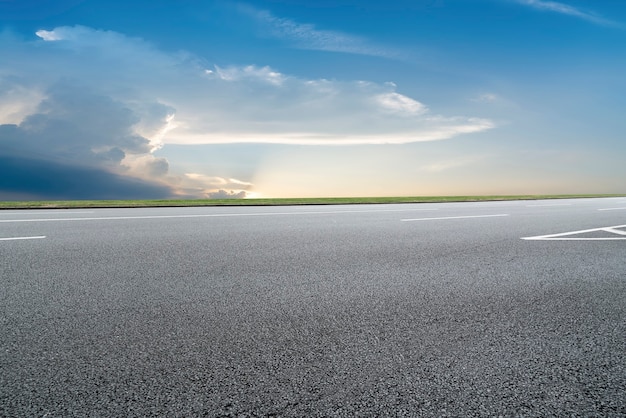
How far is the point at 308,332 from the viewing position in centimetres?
283

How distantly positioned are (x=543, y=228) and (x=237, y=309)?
26.2ft

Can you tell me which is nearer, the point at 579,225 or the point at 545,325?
the point at 545,325

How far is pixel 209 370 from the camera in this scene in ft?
7.40

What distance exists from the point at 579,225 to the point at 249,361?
32.9 ft

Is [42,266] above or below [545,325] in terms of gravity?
above

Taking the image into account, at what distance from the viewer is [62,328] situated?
2.87m

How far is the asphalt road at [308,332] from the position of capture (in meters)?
1.99

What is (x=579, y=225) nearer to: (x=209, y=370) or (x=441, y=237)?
(x=441, y=237)

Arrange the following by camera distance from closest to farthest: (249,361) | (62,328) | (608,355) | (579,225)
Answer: (249,361) < (608,355) < (62,328) < (579,225)

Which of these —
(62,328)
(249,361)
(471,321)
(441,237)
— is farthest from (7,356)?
(441,237)

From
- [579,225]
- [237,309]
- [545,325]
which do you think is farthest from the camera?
[579,225]

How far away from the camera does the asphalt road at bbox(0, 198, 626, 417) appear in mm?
1992

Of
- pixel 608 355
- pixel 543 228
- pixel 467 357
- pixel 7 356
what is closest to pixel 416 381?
pixel 467 357

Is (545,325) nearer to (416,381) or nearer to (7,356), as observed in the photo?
(416,381)
